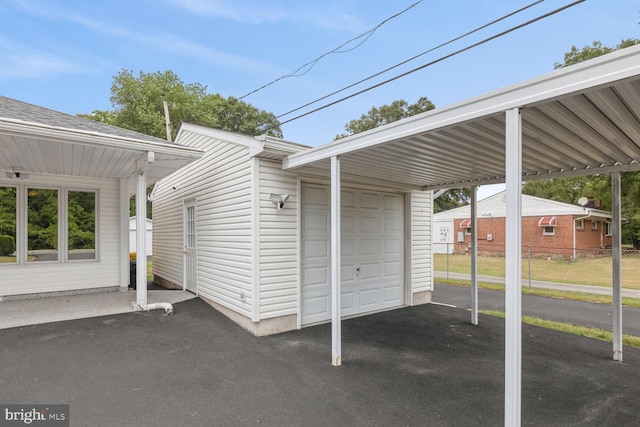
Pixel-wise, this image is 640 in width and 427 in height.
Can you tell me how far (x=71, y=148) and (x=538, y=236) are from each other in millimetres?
21502

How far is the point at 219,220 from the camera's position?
6.29 metres

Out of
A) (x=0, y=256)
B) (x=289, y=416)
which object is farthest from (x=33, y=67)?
(x=289, y=416)

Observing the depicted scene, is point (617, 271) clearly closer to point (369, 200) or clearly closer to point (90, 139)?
point (369, 200)

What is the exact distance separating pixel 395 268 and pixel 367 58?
17.6ft

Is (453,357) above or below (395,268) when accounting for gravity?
below

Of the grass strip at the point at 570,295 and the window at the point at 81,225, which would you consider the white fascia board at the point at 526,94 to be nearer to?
the window at the point at 81,225

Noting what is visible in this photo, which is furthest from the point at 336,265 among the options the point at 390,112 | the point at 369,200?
the point at 390,112

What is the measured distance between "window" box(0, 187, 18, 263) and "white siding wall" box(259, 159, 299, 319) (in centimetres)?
538

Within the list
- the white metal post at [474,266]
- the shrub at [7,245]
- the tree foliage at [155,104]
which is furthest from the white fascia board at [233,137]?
the tree foliage at [155,104]

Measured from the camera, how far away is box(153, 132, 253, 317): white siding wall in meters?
5.37

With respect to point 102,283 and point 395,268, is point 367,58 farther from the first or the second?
point 102,283

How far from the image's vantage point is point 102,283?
24.5 ft

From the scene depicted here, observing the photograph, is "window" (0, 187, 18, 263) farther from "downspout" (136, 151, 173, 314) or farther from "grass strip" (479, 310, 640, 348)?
"grass strip" (479, 310, 640, 348)

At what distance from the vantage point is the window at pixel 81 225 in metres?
7.18
